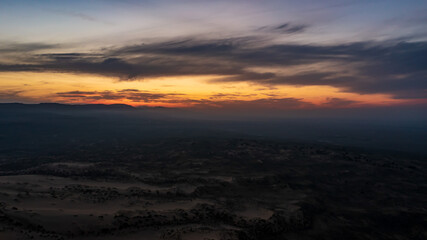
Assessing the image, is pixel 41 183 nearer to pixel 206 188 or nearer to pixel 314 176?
pixel 206 188

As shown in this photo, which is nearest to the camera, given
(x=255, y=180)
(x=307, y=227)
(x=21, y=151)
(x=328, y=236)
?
(x=328, y=236)

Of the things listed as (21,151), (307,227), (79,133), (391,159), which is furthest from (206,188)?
(79,133)

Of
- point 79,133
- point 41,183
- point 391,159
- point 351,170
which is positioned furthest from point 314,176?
point 79,133

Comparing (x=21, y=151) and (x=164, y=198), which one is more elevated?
(x=164, y=198)

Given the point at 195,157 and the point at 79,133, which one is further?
the point at 79,133

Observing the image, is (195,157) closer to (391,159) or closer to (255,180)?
(255,180)

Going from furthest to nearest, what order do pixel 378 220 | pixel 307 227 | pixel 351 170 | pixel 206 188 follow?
1. pixel 351 170
2. pixel 206 188
3. pixel 378 220
4. pixel 307 227
